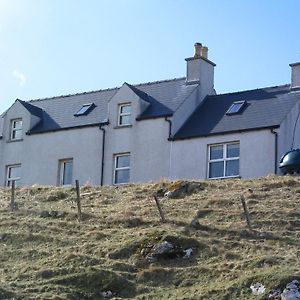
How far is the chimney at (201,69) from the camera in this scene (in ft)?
152

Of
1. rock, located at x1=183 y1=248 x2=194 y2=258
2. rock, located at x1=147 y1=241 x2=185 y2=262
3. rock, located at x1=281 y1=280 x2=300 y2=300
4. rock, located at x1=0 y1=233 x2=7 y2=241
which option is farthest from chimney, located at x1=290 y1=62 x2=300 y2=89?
rock, located at x1=281 y1=280 x2=300 y2=300

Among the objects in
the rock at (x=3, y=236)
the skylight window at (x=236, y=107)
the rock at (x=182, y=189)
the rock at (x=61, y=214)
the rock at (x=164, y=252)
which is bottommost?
the rock at (x=164, y=252)

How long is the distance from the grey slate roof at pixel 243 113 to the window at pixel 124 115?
116 inches

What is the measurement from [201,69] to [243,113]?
14.7ft

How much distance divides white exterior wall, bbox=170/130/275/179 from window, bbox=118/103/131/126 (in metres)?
3.29

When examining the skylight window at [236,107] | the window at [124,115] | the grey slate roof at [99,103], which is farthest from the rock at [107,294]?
the window at [124,115]

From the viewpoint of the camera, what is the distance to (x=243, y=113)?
43188 millimetres

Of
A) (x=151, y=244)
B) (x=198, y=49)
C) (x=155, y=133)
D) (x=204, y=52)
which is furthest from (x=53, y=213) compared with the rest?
(x=204, y=52)

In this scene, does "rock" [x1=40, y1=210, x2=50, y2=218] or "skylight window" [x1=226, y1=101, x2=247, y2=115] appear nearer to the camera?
"rock" [x1=40, y1=210, x2=50, y2=218]

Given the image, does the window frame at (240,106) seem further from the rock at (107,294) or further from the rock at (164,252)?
the rock at (107,294)

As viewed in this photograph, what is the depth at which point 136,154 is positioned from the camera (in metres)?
44.0

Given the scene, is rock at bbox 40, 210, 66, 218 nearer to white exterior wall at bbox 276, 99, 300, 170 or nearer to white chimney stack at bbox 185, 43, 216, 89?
white exterior wall at bbox 276, 99, 300, 170

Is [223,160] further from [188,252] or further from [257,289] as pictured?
[257,289]

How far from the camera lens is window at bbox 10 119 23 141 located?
4828 cm
